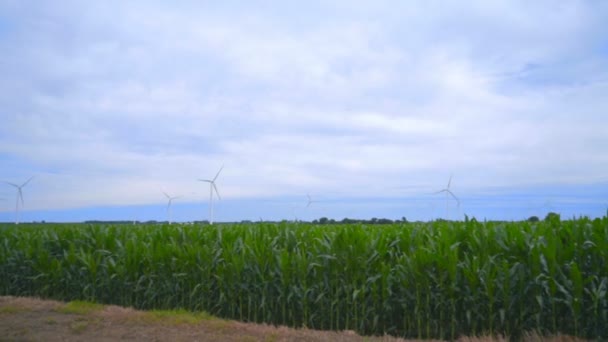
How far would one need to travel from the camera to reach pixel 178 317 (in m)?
8.77

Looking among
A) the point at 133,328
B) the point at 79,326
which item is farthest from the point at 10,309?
the point at 133,328

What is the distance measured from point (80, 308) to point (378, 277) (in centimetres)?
606

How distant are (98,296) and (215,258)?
11.4ft

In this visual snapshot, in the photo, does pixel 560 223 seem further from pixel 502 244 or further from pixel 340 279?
pixel 340 279

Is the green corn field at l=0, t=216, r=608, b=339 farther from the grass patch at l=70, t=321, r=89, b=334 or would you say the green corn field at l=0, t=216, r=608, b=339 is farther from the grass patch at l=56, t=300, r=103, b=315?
the grass patch at l=70, t=321, r=89, b=334

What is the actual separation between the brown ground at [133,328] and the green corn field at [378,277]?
746 millimetres

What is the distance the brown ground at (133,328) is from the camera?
24.8 feet

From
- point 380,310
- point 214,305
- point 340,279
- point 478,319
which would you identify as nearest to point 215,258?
point 214,305

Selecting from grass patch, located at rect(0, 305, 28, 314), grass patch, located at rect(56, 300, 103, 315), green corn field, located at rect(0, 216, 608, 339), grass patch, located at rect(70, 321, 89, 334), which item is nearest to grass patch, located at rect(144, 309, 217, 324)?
green corn field, located at rect(0, 216, 608, 339)

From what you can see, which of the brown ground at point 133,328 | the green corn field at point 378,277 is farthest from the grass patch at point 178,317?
the green corn field at point 378,277

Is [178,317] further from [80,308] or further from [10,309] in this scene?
[10,309]

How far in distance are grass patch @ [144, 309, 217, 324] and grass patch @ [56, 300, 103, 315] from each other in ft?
4.93

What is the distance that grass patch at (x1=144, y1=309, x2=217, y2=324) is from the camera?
854 cm

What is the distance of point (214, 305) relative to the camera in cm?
989
